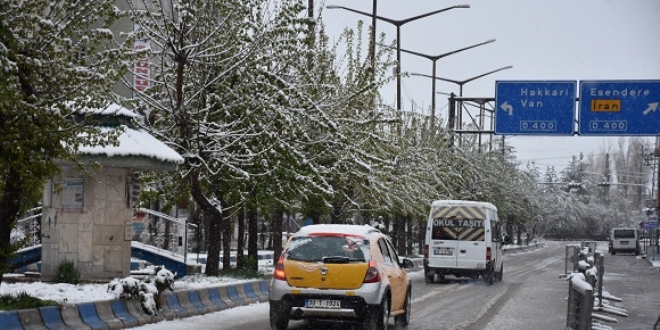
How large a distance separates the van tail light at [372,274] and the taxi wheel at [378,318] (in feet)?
1.22

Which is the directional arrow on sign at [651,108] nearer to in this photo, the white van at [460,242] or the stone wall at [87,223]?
the white van at [460,242]

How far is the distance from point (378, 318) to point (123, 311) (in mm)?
3919

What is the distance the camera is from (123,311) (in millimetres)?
14953

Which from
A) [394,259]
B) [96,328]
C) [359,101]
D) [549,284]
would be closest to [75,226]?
[96,328]

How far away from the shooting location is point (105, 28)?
1348cm

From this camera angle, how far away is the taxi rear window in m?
13.9

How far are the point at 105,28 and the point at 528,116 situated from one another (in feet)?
A: 72.1

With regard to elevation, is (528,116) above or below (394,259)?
above

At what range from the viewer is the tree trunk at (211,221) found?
72.6 ft

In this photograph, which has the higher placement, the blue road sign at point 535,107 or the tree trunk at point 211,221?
the blue road sign at point 535,107

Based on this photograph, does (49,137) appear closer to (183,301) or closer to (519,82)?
(183,301)

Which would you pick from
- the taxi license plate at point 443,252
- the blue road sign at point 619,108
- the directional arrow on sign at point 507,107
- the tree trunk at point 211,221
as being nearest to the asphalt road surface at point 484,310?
the taxi license plate at point 443,252

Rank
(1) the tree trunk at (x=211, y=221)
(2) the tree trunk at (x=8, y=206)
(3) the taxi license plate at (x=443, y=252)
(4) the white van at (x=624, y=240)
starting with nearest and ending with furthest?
(2) the tree trunk at (x=8, y=206) < (1) the tree trunk at (x=211, y=221) < (3) the taxi license plate at (x=443, y=252) < (4) the white van at (x=624, y=240)

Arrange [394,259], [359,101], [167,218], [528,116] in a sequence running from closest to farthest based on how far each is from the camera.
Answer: [394,259], [167,218], [359,101], [528,116]
